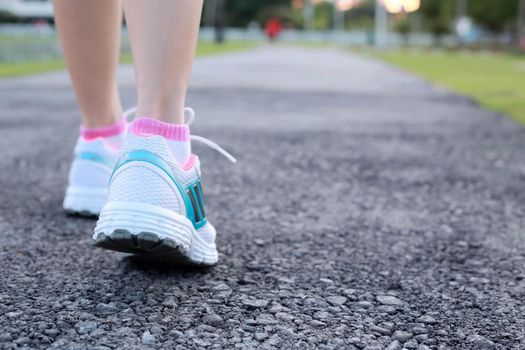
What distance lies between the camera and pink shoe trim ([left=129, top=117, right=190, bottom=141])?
1204 millimetres

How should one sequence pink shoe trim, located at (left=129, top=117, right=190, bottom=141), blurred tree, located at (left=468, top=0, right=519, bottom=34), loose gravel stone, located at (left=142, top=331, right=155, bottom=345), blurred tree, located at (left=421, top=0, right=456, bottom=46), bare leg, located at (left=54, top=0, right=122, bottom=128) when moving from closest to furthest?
1. loose gravel stone, located at (left=142, top=331, right=155, bottom=345)
2. pink shoe trim, located at (left=129, top=117, right=190, bottom=141)
3. bare leg, located at (left=54, top=0, right=122, bottom=128)
4. blurred tree, located at (left=468, top=0, right=519, bottom=34)
5. blurred tree, located at (left=421, top=0, right=456, bottom=46)

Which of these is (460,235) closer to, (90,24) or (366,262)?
(366,262)

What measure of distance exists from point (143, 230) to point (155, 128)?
0.64 feet

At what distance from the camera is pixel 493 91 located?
20.0ft

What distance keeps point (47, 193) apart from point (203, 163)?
71 centimetres

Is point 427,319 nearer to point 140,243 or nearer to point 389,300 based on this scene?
point 389,300

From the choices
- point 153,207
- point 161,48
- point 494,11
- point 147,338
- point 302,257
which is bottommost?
point 494,11

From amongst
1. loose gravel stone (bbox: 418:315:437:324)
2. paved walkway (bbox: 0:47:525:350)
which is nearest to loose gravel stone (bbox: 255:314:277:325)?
paved walkway (bbox: 0:47:525:350)

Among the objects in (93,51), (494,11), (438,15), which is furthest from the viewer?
(438,15)

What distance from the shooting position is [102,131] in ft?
5.35

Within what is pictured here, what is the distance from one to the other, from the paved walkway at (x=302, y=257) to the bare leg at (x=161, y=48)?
0.31m

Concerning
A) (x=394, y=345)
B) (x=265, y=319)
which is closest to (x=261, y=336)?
(x=265, y=319)

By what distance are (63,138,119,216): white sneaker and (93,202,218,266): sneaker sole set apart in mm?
463

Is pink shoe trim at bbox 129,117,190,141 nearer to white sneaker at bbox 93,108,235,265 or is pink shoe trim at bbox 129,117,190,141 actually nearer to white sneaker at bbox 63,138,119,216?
white sneaker at bbox 93,108,235,265
